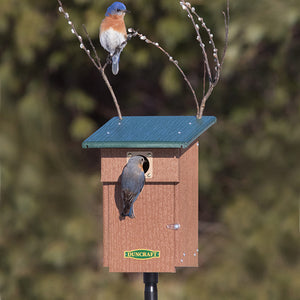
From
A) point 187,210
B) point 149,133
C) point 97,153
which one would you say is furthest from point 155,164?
point 97,153

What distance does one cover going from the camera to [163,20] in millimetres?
7414

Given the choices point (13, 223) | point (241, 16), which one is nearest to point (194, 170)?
point (241, 16)

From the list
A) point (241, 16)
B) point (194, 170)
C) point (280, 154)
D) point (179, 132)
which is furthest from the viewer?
point (280, 154)

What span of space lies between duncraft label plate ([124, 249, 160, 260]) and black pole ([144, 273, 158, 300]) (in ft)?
0.27

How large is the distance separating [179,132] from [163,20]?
3.76 m

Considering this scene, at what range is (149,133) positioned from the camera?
12.5 ft

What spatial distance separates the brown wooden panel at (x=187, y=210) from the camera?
12.6 feet

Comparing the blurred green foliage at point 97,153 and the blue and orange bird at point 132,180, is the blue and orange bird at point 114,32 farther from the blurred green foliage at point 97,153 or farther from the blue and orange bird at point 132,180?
the blurred green foliage at point 97,153

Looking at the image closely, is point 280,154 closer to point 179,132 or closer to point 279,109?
point 279,109

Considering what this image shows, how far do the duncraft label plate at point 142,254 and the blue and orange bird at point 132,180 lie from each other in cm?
25

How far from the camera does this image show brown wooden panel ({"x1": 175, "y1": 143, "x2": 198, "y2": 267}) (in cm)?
383

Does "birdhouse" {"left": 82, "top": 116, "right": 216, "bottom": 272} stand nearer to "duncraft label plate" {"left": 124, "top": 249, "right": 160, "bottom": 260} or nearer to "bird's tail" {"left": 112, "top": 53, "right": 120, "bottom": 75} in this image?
"duncraft label plate" {"left": 124, "top": 249, "right": 160, "bottom": 260}

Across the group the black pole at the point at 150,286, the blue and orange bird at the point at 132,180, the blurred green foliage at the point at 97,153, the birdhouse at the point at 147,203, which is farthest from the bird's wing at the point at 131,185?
the blurred green foliage at the point at 97,153

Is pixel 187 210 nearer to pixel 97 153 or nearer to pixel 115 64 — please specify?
pixel 115 64
